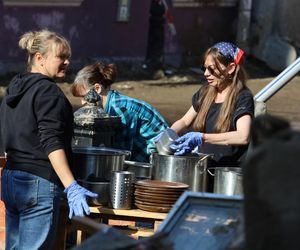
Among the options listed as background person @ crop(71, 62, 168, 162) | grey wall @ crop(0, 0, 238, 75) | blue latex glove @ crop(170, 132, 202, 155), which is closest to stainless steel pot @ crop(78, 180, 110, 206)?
blue latex glove @ crop(170, 132, 202, 155)

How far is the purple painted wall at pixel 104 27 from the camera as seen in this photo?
669 inches

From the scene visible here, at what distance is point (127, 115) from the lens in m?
5.86

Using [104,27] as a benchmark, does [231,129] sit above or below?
below

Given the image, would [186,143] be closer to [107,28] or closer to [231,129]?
[231,129]

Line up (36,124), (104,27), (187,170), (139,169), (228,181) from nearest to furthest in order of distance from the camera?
(36,124)
(228,181)
(187,170)
(139,169)
(104,27)

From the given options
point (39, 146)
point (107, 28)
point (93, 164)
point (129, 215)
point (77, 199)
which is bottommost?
point (129, 215)

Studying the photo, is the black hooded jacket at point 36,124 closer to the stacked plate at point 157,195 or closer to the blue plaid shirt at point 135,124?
the stacked plate at point 157,195

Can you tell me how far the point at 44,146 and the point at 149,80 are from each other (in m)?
12.9

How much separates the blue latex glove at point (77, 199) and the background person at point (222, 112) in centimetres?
65

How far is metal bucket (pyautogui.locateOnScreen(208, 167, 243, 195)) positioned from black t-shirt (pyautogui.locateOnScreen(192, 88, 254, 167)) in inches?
10.6

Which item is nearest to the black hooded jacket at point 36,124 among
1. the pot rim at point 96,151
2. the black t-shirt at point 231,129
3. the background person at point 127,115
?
the pot rim at point 96,151

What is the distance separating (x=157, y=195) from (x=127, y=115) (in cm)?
122

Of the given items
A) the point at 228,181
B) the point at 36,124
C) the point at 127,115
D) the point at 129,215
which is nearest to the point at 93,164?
the point at 129,215

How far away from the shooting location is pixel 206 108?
5227 millimetres
